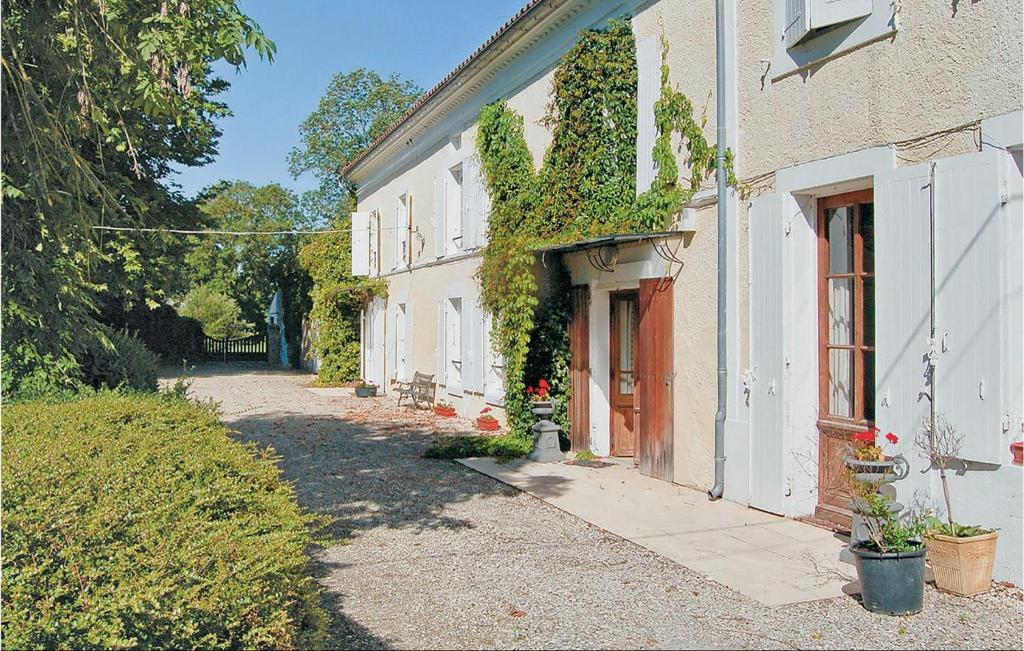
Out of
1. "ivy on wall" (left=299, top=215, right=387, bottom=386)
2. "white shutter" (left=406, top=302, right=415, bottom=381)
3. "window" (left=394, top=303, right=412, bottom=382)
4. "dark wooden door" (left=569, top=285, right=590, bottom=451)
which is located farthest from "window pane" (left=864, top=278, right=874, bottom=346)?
"ivy on wall" (left=299, top=215, right=387, bottom=386)

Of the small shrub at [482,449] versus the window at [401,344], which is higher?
the window at [401,344]

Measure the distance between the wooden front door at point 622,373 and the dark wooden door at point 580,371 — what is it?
0.97 ft

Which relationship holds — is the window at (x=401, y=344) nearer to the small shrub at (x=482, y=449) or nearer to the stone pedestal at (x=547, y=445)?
the small shrub at (x=482, y=449)

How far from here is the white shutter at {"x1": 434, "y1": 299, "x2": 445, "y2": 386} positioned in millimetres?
15492

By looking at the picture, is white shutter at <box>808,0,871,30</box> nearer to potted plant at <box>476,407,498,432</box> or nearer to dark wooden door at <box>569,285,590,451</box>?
dark wooden door at <box>569,285,590,451</box>

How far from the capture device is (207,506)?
3939mm

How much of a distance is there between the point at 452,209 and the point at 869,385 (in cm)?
998

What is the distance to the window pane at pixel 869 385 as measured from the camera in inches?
247

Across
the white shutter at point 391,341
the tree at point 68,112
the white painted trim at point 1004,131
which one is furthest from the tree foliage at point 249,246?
the white painted trim at point 1004,131

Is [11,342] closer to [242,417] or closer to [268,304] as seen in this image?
[242,417]

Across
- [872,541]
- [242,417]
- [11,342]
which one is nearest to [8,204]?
[11,342]

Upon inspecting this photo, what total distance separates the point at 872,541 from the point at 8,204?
20.7 ft

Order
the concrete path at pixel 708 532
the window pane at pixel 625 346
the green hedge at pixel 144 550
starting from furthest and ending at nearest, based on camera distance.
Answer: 1. the window pane at pixel 625 346
2. the concrete path at pixel 708 532
3. the green hedge at pixel 144 550

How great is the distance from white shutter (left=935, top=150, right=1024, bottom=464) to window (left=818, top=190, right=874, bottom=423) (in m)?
0.97
